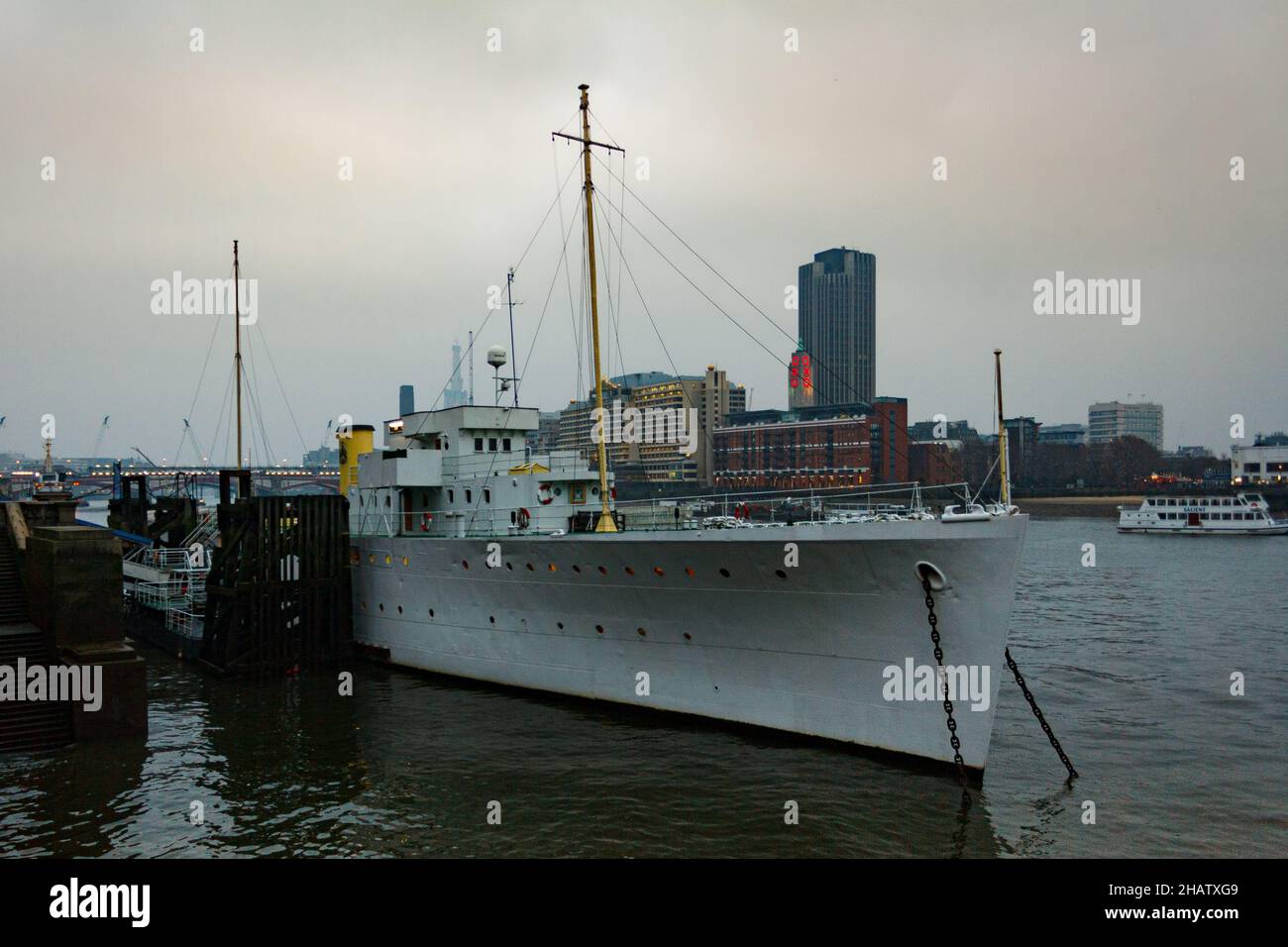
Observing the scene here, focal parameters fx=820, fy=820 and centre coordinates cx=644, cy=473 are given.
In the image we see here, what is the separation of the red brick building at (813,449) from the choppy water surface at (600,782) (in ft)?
263

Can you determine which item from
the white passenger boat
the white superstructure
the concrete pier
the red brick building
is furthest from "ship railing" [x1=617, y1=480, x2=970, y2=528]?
the red brick building

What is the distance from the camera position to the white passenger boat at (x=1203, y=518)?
72.4m

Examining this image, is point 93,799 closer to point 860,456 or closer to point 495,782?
point 495,782

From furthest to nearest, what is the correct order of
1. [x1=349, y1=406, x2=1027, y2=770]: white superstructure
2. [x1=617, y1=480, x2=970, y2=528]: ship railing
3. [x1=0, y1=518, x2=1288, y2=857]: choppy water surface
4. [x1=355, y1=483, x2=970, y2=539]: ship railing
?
[x1=355, y1=483, x2=970, y2=539]: ship railing → [x1=617, y1=480, x2=970, y2=528]: ship railing → [x1=349, y1=406, x2=1027, y2=770]: white superstructure → [x1=0, y1=518, x2=1288, y2=857]: choppy water surface

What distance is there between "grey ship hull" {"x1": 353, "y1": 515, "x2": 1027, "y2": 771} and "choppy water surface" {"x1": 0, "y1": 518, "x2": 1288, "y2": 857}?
26.0 inches

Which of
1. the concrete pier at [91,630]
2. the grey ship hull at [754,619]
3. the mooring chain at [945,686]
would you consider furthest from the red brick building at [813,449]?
the concrete pier at [91,630]

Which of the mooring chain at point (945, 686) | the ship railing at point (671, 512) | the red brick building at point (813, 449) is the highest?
the red brick building at point (813, 449)

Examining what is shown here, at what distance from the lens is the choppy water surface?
1190cm

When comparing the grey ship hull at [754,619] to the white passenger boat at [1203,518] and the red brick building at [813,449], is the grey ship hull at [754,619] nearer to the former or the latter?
the white passenger boat at [1203,518]

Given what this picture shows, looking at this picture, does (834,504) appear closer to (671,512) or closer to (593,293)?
(671,512)

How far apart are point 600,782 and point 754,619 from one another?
3.93 metres

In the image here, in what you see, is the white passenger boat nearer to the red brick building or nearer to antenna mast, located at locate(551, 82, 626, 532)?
the red brick building

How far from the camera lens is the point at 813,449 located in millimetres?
108500
